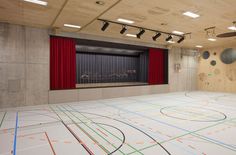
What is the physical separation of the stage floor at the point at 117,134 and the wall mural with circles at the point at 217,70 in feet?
25.1

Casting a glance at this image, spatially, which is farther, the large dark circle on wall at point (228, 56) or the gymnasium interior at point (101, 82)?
the large dark circle on wall at point (228, 56)

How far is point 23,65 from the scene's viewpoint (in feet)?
22.9

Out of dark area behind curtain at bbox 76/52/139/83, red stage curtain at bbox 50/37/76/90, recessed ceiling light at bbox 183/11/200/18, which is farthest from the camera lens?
dark area behind curtain at bbox 76/52/139/83

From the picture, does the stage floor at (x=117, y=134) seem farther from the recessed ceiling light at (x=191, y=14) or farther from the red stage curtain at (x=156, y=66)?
the red stage curtain at (x=156, y=66)

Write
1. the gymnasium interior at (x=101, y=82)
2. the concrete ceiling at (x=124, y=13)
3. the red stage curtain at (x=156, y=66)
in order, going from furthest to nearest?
the red stage curtain at (x=156, y=66) → the concrete ceiling at (x=124, y=13) → the gymnasium interior at (x=101, y=82)

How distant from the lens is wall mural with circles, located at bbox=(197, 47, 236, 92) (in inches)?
458

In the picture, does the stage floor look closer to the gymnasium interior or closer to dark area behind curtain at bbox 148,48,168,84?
the gymnasium interior

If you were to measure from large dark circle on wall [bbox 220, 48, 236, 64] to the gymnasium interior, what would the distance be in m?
0.07

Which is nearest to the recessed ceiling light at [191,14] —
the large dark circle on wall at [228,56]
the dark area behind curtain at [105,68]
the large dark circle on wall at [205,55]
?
the dark area behind curtain at [105,68]

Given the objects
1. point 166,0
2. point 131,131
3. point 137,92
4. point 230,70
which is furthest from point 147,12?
point 230,70

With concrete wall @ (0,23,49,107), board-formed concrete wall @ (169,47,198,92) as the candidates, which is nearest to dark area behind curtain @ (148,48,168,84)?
board-formed concrete wall @ (169,47,198,92)

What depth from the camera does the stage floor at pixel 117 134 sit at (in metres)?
3.00

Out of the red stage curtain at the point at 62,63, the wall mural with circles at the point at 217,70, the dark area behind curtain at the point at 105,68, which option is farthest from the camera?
the wall mural with circles at the point at 217,70

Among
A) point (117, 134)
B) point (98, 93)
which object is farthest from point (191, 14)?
point (98, 93)
